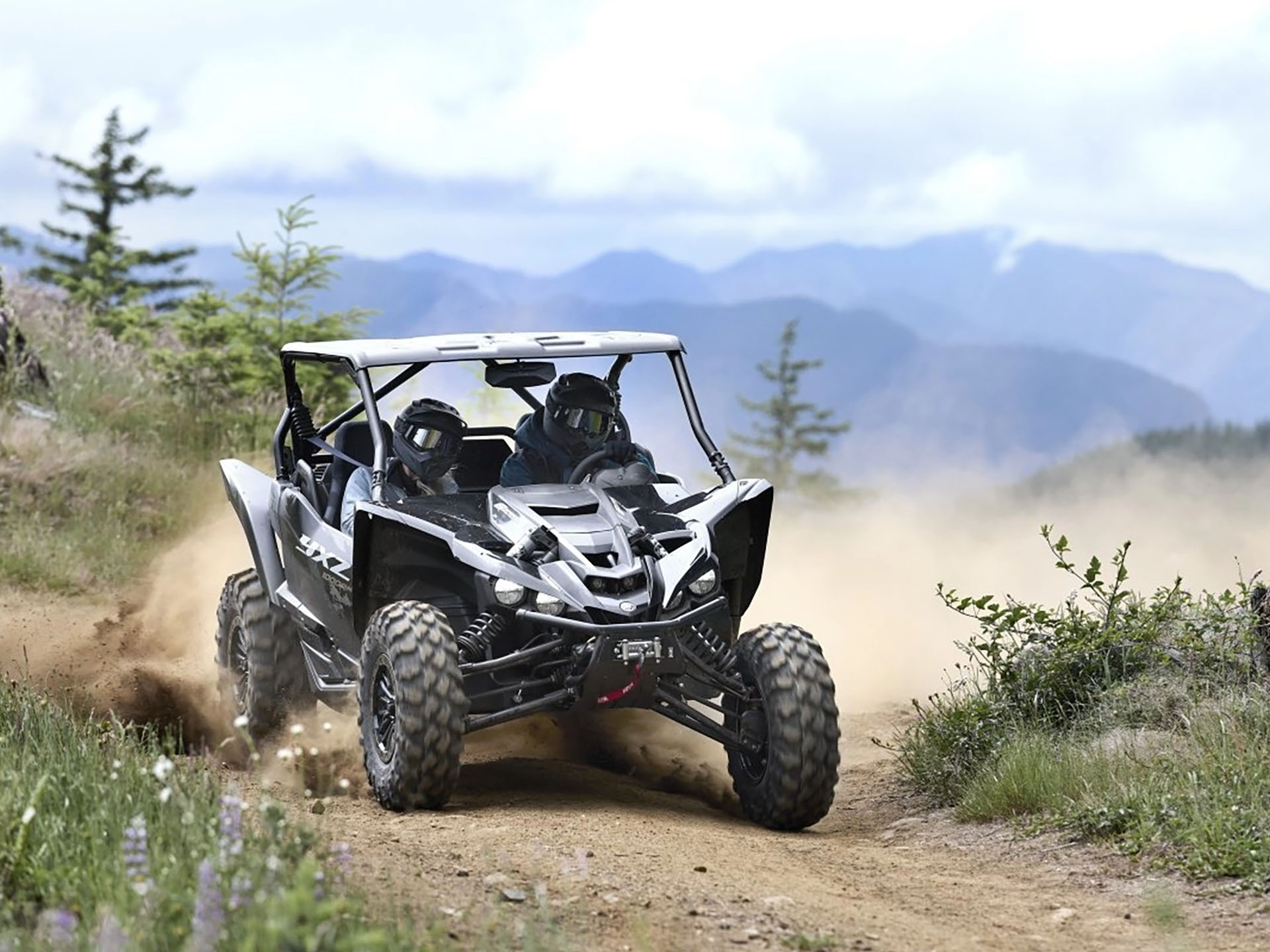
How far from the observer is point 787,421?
169 feet

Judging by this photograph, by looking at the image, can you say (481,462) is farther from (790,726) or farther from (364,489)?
(790,726)

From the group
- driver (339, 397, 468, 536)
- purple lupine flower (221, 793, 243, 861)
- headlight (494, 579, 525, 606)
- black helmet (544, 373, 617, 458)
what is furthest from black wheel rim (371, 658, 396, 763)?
purple lupine flower (221, 793, 243, 861)

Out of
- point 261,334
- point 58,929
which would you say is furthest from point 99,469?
point 58,929

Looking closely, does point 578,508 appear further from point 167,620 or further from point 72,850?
point 167,620

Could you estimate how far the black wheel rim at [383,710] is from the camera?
25.4ft

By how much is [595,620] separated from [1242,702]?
108 inches

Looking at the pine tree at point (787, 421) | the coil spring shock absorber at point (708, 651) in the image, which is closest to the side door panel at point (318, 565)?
the coil spring shock absorber at point (708, 651)

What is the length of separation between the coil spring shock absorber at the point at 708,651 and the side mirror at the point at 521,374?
1.81 metres

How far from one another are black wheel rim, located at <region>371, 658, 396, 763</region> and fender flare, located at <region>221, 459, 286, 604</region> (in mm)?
2011

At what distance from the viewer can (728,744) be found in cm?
802

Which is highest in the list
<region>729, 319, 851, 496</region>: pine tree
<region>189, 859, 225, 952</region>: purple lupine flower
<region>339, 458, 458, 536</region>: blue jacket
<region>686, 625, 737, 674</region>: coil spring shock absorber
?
<region>729, 319, 851, 496</region>: pine tree

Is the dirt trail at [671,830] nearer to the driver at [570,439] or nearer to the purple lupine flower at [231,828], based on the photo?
the purple lupine flower at [231,828]

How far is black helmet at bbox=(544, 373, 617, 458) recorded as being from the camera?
9008 mm

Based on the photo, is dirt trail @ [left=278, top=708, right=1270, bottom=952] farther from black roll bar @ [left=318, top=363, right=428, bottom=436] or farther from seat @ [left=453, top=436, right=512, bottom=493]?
black roll bar @ [left=318, top=363, right=428, bottom=436]
